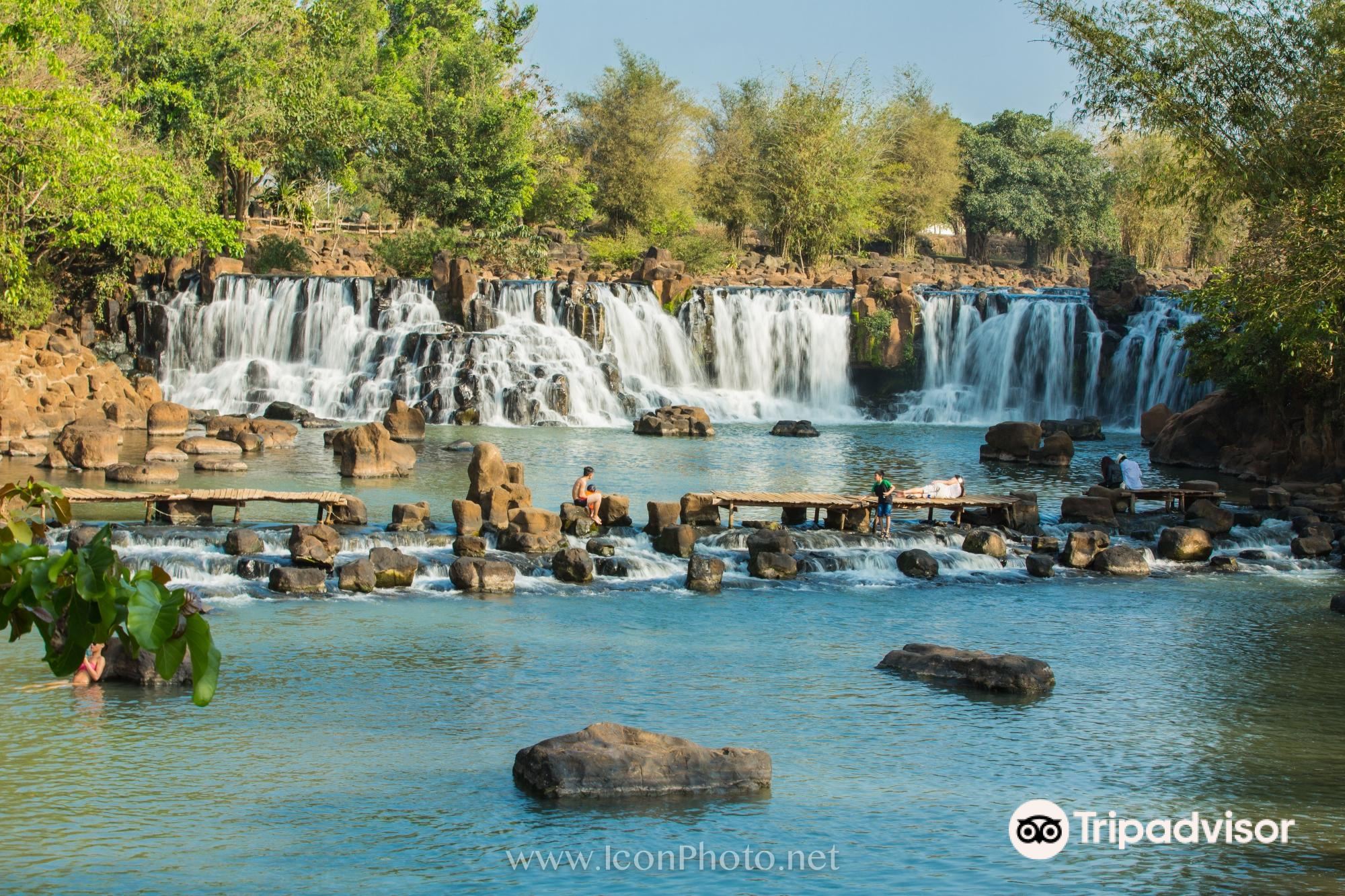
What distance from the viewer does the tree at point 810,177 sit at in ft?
219

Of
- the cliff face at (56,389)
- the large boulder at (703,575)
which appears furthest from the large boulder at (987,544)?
the cliff face at (56,389)

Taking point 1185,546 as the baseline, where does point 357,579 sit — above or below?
below

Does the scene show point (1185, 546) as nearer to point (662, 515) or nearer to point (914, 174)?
point (662, 515)

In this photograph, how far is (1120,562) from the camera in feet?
72.3

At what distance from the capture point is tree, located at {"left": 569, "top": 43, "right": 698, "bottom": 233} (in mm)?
67688

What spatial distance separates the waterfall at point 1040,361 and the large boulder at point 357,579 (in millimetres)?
30858

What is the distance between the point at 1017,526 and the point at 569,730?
44.7 feet

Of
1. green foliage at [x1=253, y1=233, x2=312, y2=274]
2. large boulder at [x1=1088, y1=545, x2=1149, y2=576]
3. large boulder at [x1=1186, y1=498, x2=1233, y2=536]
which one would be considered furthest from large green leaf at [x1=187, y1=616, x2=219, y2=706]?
green foliage at [x1=253, y1=233, x2=312, y2=274]

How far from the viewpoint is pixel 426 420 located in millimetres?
41719

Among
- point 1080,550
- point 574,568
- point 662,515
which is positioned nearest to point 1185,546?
point 1080,550

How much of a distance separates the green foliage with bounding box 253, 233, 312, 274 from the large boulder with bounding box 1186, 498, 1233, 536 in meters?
34.6

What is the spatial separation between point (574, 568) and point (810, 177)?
4921 cm

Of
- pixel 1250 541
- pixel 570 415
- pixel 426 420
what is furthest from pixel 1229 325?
pixel 426 420

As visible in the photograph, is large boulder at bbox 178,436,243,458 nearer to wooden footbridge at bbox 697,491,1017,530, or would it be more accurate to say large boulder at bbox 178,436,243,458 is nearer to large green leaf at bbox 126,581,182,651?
wooden footbridge at bbox 697,491,1017,530
